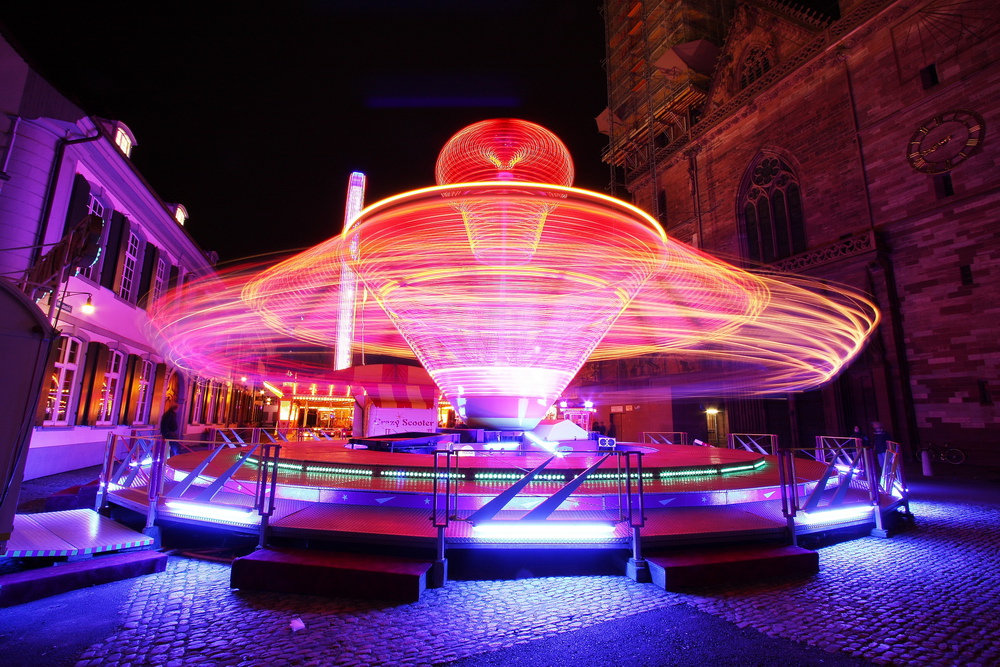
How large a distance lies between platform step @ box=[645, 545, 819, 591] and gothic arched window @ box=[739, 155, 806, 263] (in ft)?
75.9

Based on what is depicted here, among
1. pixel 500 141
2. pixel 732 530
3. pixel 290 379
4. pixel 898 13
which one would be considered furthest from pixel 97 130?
pixel 898 13

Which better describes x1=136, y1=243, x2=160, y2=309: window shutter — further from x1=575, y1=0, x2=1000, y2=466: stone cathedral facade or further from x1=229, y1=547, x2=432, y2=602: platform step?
x1=575, y1=0, x2=1000, y2=466: stone cathedral facade

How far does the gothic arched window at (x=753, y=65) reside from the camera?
27.8 meters

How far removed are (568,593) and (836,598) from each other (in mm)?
2506

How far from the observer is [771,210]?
25.9m

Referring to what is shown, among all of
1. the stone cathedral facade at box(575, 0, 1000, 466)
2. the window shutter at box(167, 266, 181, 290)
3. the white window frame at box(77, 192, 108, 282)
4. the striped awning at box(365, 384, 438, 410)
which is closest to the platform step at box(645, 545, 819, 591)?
the striped awning at box(365, 384, 438, 410)

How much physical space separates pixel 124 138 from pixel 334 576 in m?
21.4

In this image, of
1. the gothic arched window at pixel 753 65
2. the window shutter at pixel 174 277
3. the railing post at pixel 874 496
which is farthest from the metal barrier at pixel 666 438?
the window shutter at pixel 174 277

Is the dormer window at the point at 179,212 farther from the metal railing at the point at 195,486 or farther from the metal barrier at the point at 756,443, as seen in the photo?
the metal barrier at the point at 756,443

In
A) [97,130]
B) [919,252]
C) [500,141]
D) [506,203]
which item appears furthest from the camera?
[919,252]

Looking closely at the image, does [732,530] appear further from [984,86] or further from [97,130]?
[984,86]

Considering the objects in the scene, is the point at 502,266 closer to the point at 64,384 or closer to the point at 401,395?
the point at 401,395

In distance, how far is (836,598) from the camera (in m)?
4.46

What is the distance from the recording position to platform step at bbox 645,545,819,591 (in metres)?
4.71
